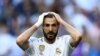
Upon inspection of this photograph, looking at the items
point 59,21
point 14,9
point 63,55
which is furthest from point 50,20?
point 14,9

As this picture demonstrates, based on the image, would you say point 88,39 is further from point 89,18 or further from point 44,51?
point 44,51

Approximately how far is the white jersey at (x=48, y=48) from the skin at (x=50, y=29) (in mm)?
51

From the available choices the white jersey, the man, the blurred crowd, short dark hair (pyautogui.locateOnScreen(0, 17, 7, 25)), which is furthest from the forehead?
short dark hair (pyautogui.locateOnScreen(0, 17, 7, 25))

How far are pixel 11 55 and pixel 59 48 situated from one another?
1.95m

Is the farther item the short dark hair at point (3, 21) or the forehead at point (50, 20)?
the short dark hair at point (3, 21)

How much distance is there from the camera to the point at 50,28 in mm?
4312

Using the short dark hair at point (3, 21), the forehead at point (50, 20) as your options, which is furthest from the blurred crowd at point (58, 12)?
the forehead at point (50, 20)

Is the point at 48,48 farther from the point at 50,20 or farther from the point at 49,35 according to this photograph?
the point at 50,20

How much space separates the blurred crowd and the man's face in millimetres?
1884

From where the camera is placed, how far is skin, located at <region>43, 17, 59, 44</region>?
4.31 metres

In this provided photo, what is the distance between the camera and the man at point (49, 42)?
4332mm

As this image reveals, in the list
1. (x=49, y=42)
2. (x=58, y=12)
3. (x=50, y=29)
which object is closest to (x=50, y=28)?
(x=50, y=29)

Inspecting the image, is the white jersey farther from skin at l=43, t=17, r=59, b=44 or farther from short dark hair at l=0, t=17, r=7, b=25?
short dark hair at l=0, t=17, r=7, b=25

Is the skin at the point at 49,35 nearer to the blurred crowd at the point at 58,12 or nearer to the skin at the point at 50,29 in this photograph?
the skin at the point at 50,29
